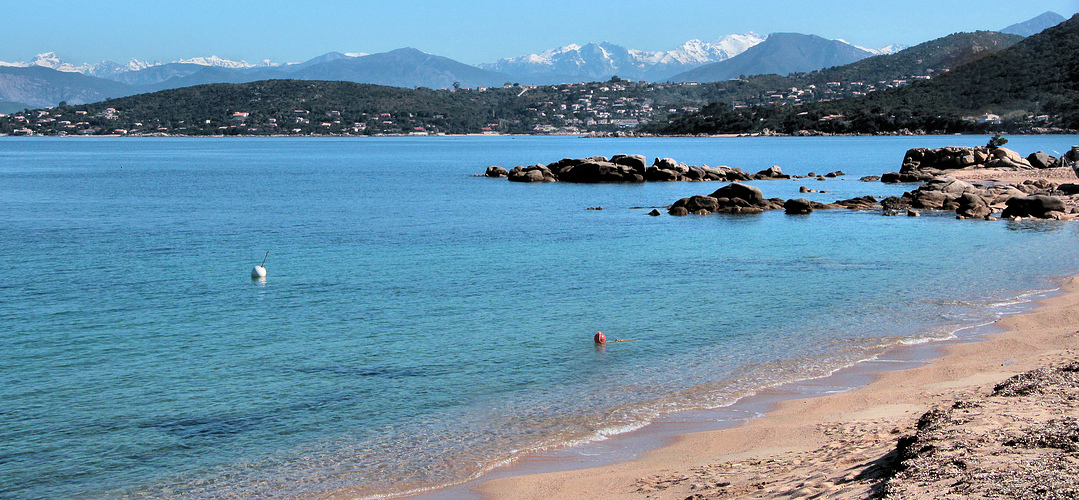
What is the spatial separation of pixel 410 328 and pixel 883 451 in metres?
11.1

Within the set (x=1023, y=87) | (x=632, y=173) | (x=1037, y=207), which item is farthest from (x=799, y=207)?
(x=1023, y=87)

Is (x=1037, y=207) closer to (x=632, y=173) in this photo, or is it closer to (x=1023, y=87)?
(x=632, y=173)

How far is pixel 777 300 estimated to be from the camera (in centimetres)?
2114

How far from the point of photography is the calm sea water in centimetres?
1093

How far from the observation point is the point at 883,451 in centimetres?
898

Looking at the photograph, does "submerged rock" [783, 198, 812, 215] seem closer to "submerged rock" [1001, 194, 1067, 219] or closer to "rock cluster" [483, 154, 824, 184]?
"submerged rock" [1001, 194, 1067, 219]

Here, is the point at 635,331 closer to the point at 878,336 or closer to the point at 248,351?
the point at 878,336

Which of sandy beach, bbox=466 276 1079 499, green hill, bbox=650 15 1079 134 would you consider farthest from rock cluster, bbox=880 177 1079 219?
green hill, bbox=650 15 1079 134

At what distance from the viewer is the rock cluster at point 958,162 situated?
65625 mm

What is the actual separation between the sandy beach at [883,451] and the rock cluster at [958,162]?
5627 centimetres

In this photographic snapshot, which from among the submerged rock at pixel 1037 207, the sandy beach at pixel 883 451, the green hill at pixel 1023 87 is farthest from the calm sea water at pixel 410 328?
the green hill at pixel 1023 87

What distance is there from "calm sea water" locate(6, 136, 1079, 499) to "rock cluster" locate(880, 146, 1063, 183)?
27.8 meters

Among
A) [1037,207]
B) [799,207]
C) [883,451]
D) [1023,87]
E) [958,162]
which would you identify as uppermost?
[1023,87]

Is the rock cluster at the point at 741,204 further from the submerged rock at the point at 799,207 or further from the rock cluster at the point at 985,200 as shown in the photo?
the rock cluster at the point at 985,200
